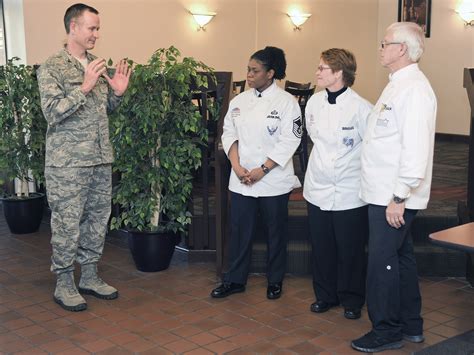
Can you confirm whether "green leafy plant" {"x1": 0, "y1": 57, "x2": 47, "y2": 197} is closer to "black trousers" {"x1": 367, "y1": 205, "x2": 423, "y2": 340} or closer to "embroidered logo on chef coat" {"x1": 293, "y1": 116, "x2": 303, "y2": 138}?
"embroidered logo on chef coat" {"x1": 293, "y1": 116, "x2": 303, "y2": 138}

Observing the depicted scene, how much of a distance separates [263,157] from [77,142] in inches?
43.9

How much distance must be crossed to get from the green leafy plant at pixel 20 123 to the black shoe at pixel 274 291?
264cm

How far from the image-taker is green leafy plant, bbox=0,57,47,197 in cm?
572

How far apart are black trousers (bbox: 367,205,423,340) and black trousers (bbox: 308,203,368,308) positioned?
0.36 m

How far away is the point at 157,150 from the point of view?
464 cm

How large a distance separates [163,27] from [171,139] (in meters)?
4.57

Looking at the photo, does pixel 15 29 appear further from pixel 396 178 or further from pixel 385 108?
pixel 396 178

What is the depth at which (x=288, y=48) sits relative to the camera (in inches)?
409

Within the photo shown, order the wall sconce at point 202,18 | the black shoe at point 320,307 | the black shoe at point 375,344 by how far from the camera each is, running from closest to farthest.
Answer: the black shoe at point 375,344, the black shoe at point 320,307, the wall sconce at point 202,18

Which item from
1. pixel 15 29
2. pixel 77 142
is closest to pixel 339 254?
pixel 77 142

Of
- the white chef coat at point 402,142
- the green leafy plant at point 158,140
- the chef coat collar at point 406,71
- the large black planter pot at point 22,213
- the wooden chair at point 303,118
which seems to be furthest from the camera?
the wooden chair at point 303,118

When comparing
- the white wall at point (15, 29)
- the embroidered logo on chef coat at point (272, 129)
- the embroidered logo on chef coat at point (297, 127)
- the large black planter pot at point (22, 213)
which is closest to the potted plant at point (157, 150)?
the embroidered logo on chef coat at point (272, 129)

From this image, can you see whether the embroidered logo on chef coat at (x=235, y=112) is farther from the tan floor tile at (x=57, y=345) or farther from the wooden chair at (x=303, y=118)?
the tan floor tile at (x=57, y=345)

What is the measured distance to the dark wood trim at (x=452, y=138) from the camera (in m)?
9.72
